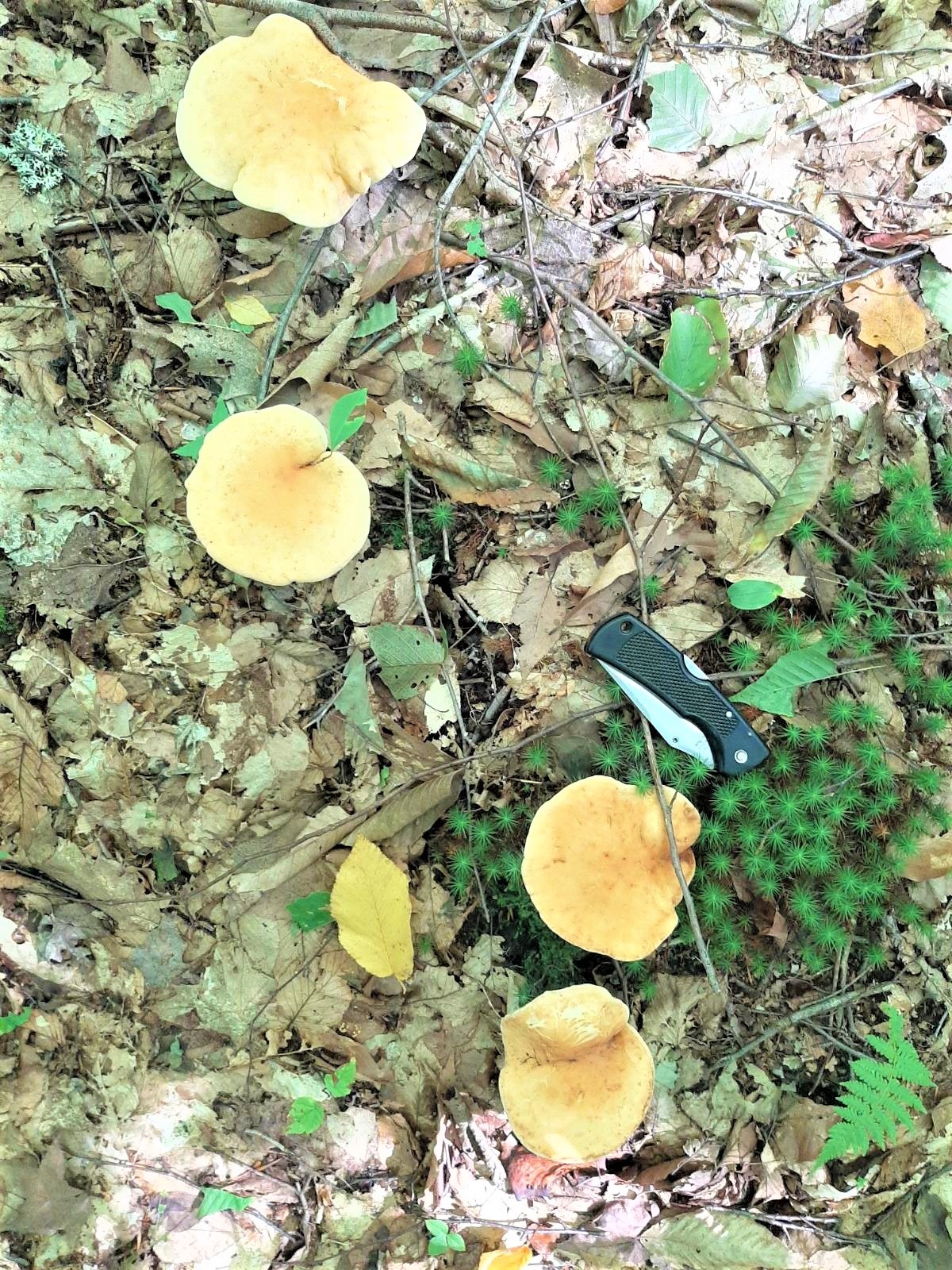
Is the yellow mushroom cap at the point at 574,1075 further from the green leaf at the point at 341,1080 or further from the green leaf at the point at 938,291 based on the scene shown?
the green leaf at the point at 938,291

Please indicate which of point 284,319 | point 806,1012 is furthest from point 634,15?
point 806,1012

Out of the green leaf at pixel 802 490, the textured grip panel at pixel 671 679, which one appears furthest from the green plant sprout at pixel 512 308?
the textured grip panel at pixel 671 679

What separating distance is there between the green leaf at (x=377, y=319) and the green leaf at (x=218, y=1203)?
383 cm

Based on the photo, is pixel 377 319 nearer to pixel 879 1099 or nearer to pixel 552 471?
pixel 552 471

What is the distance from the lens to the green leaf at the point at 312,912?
11.6 ft

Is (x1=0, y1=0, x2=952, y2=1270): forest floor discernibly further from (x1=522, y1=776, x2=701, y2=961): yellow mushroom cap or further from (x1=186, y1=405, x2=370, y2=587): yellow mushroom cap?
(x1=186, y1=405, x2=370, y2=587): yellow mushroom cap

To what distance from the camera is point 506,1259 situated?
3.41 meters

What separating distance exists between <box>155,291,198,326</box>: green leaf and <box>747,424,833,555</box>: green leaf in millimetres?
2817

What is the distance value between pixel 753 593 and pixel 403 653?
160 cm

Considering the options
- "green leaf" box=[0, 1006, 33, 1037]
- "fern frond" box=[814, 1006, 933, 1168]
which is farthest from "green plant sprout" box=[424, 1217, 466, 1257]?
"green leaf" box=[0, 1006, 33, 1037]

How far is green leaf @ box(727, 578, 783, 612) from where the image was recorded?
141 inches

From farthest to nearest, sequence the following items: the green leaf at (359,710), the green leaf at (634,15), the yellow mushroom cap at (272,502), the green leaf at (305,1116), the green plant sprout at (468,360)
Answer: the green leaf at (634,15) → the green plant sprout at (468,360) → the green leaf at (359,710) → the green leaf at (305,1116) → the yellow mushroom cap at (272,502)

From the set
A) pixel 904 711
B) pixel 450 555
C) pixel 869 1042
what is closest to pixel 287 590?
pixel 450 555

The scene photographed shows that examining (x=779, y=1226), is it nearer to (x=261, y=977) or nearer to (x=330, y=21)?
(x=261, y=977)
